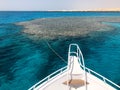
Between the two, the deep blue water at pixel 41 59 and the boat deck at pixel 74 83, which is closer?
the boat deck at pixel 74 83

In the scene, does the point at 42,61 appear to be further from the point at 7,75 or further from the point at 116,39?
the point at 116,39

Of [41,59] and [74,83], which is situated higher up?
[74,83]

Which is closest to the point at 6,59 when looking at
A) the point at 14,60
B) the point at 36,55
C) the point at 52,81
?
the point at 14,60

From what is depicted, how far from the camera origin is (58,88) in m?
14.1

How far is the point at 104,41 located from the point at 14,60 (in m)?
18.1

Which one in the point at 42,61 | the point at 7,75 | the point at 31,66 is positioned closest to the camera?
the point at 7,75

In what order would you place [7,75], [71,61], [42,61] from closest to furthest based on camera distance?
[71,61]
[7,75]
[42,61]

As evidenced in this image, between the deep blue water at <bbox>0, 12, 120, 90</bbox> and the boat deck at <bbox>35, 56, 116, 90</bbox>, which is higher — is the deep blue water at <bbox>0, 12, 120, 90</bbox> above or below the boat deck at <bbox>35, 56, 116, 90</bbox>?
below

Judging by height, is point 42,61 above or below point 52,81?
below

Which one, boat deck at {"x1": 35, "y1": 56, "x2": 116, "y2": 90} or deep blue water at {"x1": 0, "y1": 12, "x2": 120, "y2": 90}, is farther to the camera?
deep blue water at {"x1": 0, "y1": 12, "x2": 120, "y2": 90}

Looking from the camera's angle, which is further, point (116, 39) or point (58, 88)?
point (116, 39)

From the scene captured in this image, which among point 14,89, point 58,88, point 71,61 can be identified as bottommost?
point 14,89

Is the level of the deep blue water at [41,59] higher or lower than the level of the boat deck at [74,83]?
lower

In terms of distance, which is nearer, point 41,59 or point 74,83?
point 74,83
